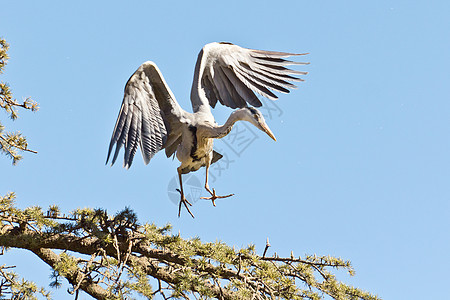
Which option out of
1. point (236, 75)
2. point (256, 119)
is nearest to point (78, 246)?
point (256, 119)

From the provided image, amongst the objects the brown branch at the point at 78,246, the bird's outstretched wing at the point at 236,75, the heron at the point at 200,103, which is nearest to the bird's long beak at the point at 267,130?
the heron at the point at 200,103

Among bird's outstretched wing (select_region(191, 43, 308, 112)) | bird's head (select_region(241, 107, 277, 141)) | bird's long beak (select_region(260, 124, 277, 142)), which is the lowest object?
bird's long beak (select_region(260, 124, 277, 142))

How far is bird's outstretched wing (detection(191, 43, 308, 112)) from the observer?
3984mm

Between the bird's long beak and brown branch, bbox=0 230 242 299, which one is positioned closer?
brown branch, bbox=0 230 242 299

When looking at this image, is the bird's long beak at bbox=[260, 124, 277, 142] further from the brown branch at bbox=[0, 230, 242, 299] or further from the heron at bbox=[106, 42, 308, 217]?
the brown branch at bbox=[0, 230, 242, 299]

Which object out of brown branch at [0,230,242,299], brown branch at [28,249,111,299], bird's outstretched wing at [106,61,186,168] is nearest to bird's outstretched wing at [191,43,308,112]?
bird's outstretched wing at [106,61,186,168]

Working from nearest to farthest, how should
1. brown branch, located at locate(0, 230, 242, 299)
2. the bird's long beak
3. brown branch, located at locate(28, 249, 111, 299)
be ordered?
brown branch, located at locate(28, 249, 111, 299), brown branch, located at locate(0, 230, 242, 299), the bird's long beak

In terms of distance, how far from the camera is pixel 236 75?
4109 mm

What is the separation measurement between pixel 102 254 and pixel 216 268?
2.02ft

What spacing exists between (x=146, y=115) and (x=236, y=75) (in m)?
0.86

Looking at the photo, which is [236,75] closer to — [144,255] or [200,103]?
[200,103]

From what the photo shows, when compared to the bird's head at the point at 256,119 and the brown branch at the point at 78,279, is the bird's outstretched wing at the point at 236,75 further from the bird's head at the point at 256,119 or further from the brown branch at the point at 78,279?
the brown branch at the point at 78,279

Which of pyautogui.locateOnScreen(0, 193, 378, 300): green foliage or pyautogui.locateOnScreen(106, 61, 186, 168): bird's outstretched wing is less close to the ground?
pyautogui.locateOnScreen(106, 61, 186, 168): bird's outstretched wing

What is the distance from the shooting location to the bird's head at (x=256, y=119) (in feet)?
11.2
